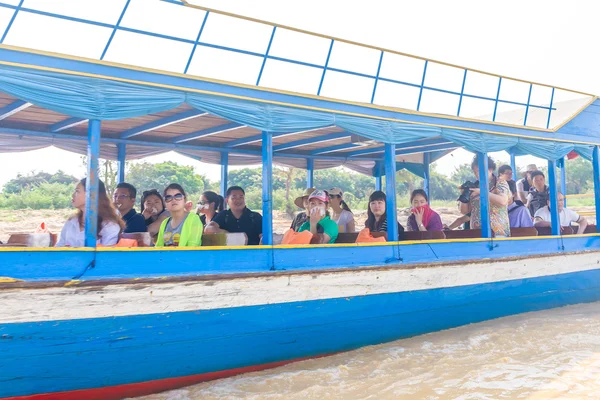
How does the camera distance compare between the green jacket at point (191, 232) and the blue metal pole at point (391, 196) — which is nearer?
the green jacket at point (191, 232)

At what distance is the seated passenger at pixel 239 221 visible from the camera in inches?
236

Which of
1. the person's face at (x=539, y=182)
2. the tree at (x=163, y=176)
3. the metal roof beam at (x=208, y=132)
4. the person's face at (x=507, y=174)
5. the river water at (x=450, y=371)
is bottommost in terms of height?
the river water at (x=450, y=371)

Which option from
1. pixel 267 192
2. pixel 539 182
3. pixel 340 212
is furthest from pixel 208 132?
pixel 539 182

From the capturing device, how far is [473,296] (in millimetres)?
5848

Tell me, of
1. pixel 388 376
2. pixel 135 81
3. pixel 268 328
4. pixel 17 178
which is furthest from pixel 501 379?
pixel 17 178

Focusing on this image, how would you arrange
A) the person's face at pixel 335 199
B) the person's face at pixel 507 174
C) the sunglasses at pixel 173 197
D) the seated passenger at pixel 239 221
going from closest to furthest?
the sunglasses at pixel 173 197
the seated passenger at pixel 239 221
the person's face at pixel 335 199
the person's face at pixel 507 174

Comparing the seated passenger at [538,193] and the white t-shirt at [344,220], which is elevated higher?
the seated passenger at [538,193]

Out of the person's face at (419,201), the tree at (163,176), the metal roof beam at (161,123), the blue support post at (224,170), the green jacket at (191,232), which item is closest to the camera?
the green jacket at (191,232)

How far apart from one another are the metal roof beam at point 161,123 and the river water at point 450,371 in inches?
100

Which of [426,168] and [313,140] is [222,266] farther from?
[426,168]

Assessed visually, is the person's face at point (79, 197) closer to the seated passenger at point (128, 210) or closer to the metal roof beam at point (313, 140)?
the seated passenger at point (128, 210)

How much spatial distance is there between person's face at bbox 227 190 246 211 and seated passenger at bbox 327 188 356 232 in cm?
123

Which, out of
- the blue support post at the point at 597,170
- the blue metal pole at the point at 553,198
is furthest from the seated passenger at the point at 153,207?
the blue support post at the point at 597,170

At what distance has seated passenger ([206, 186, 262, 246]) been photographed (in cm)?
599
